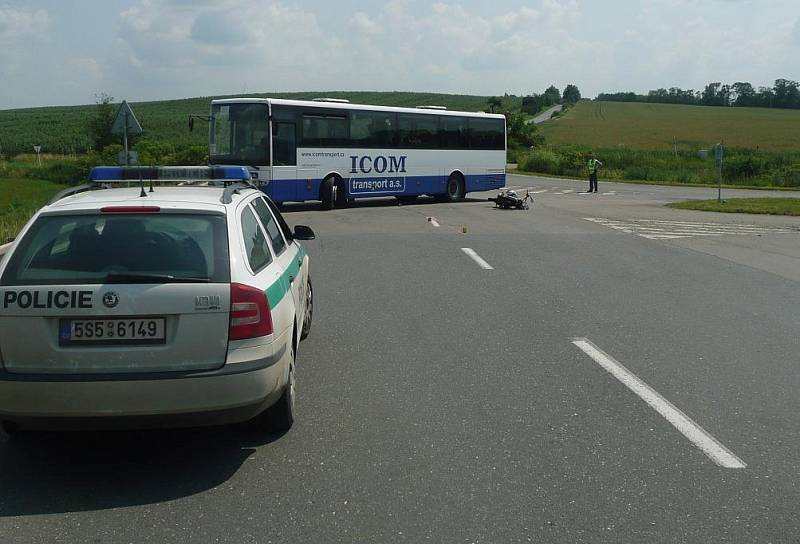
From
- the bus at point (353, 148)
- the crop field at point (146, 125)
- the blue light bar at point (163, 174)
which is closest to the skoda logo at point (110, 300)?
the blue light bar at point (163, 174)

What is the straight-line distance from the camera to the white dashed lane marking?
1984 cm

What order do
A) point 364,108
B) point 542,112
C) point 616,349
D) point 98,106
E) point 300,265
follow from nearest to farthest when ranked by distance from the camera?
point 300,265, point 616,349, point 364,108, point 98,106, point 542,112

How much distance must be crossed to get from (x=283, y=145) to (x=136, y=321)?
19.4 meters

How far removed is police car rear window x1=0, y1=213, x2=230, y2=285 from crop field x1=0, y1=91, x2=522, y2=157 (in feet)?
140

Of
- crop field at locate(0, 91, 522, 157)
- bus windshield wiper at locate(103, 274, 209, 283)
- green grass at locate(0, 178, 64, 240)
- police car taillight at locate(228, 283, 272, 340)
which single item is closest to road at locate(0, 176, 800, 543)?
police car taillight at locate(228, 283, 272, 340)

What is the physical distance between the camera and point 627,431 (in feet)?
18.0

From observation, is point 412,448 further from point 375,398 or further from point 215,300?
point 215,300

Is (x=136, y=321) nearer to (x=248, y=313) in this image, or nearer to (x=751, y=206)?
(x=248, y=313)

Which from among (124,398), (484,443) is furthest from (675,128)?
(124,398)

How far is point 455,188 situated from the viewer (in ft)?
99.7

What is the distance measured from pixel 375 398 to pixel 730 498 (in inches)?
103

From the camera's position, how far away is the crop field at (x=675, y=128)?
273 feet

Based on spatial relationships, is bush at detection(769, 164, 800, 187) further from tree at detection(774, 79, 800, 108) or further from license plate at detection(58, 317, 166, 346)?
tree at detection(774, 79, 800, 108)

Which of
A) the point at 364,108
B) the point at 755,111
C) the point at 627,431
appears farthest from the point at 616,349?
the point at 755,111
